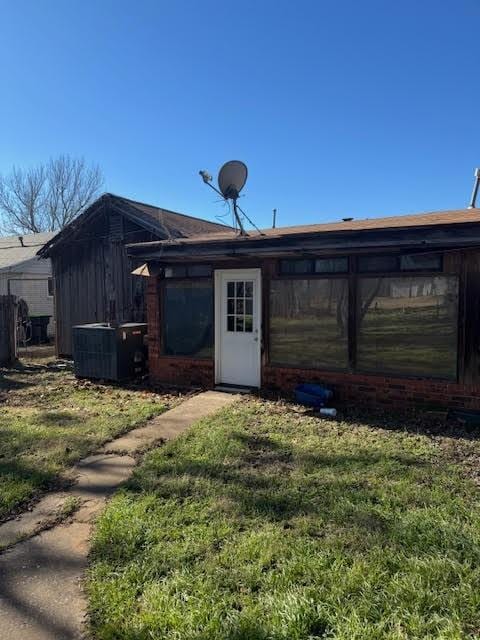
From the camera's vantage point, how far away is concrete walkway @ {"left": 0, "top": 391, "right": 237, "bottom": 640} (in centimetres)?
255

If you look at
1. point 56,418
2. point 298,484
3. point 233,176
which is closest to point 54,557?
point 298,484

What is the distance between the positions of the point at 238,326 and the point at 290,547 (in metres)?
5.29

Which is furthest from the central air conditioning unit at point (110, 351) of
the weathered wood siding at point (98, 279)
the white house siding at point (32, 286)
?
the white house siding at point (32, 286)

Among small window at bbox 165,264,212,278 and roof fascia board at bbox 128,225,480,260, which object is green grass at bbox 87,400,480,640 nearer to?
roof fascia board at bbox 128,225,480,260

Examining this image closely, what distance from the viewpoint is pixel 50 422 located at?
6.36 m

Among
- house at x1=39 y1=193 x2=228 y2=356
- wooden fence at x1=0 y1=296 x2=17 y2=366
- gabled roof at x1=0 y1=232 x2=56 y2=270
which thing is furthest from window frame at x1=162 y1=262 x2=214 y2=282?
gabled roof at x1=0 y1=232 x2=56 y2=270

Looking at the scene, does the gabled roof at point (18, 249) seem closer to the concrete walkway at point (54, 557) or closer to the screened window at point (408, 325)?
the screened window at point (408, 325)

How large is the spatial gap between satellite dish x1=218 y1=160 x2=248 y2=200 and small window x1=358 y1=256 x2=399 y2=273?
2.59m

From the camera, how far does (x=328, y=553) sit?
10.0 ft

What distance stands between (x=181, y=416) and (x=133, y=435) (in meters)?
0.96

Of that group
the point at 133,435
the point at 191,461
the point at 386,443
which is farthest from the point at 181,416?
the point at 386,443

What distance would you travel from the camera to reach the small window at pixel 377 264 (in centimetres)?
665

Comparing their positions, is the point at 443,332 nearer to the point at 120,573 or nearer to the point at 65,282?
the point at 120,573

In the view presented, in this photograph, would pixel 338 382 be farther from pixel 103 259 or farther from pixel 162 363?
pixel 103 259
